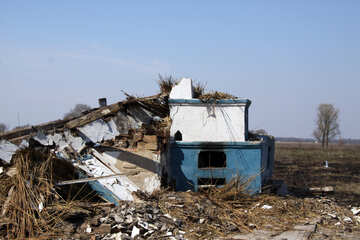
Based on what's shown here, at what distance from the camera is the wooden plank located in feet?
34.1

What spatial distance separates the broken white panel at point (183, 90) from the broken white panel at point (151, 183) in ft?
9.70

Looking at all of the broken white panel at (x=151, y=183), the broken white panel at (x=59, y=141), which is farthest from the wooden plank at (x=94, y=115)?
the broken white panel at (x=151, y=183)

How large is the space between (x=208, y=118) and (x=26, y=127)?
5231mm

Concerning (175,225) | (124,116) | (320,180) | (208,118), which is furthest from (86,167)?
(320,180)

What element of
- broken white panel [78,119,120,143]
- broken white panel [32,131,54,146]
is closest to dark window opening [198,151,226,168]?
broken white panel [78,119,120,143]

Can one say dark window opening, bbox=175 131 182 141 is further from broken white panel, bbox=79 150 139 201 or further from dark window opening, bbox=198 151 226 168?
broken white panel, bbox=79 150 139 201

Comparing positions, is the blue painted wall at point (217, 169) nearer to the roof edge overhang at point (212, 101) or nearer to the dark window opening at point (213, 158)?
the roof edge overhang at point (212, 101)

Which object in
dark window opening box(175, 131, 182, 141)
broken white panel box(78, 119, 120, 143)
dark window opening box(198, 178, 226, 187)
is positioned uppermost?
broken white panel box(78, 119, 120, 143)

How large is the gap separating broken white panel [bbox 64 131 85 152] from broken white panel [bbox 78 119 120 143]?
0.27 meters

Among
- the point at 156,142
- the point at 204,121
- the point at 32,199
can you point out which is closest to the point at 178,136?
the point at 204,121

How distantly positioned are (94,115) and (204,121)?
3351 millimetres

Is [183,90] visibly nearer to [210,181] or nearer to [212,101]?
[212,101]

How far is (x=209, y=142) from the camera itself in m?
11.6

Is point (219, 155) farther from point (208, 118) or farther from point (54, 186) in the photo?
point (54, 186)
